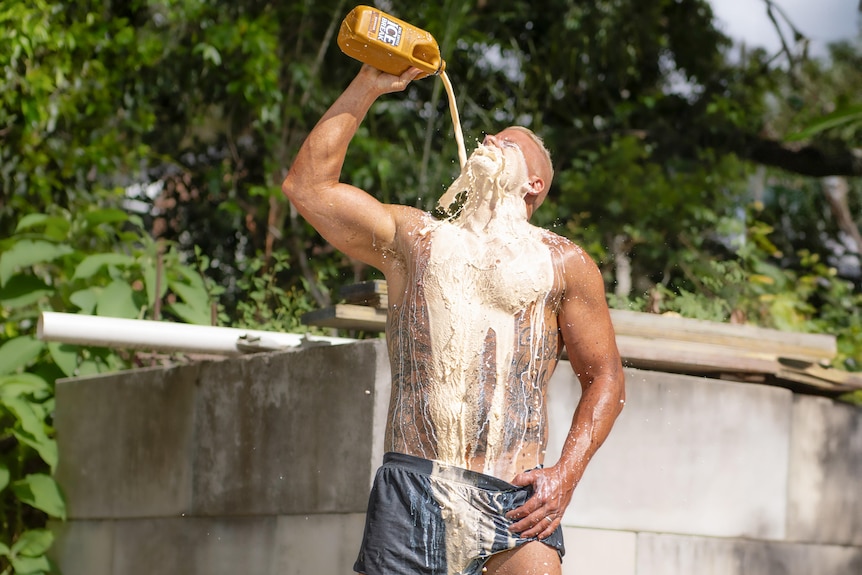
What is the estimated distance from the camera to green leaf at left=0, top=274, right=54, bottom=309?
6020 mm

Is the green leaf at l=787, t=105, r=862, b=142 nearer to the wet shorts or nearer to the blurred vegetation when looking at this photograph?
the blurred vegetation

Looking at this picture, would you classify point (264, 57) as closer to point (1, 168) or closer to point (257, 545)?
point (1, 168)

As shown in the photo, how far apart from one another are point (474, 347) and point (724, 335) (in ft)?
7.51

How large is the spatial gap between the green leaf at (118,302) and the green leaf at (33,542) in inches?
44.3

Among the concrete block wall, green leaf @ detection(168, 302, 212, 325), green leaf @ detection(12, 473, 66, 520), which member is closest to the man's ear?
the concrete block wall

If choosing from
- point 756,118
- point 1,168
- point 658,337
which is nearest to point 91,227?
point 1,168

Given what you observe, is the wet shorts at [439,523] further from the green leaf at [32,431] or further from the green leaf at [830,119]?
the green leaf at [830,119]

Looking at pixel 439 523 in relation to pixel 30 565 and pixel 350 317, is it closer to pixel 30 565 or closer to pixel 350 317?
pixel 350 317

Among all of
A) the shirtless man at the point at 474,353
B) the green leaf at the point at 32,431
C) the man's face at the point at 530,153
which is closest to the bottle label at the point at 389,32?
the shirtless man at the point at 474,353

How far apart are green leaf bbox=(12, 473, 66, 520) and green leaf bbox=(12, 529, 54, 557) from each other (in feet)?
0.42

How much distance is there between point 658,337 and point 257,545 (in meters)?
1.72

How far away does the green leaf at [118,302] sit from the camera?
5.66 meters

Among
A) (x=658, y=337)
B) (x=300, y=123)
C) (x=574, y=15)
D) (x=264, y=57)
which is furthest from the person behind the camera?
(x=574, y=15)

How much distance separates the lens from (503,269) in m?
2.81
